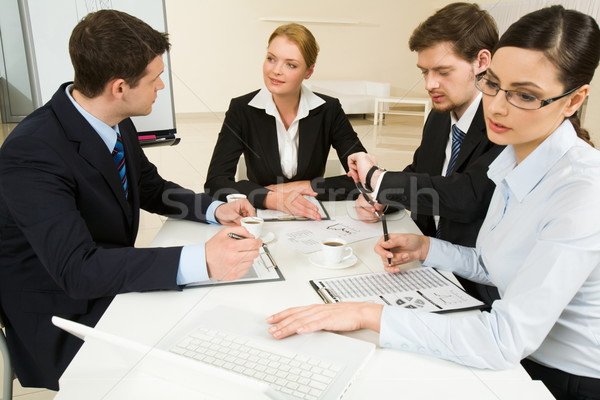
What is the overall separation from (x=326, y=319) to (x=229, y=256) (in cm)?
31

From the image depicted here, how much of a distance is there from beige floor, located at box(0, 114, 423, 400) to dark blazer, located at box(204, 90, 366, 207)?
3.77 ft

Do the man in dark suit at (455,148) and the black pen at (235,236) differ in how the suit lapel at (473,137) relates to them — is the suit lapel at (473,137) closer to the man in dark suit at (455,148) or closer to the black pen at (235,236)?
the man in dark suit at (455,148)

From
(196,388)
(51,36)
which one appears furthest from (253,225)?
(51,36)

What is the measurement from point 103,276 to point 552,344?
1068mm

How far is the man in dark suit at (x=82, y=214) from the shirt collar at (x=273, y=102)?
859mm

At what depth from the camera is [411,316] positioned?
0.93 metres

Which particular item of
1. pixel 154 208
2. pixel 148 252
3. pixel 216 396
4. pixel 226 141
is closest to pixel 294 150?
pixel 226 141

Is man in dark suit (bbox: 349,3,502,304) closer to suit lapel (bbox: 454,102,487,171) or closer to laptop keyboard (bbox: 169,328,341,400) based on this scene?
suit lapel (bbox: 454,102,487,171)

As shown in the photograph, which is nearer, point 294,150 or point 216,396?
point 216,396

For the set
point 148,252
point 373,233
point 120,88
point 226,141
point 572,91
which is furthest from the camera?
point 226,141

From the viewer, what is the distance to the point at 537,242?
0.93m

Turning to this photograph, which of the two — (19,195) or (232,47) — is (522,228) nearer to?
(19,195)

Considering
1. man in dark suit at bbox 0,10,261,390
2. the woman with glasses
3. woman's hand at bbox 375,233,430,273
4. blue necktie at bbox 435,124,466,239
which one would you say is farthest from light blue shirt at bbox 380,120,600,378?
blue necktie at bbox 435,124,466,239

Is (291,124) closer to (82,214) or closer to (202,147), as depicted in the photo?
(82,214)
